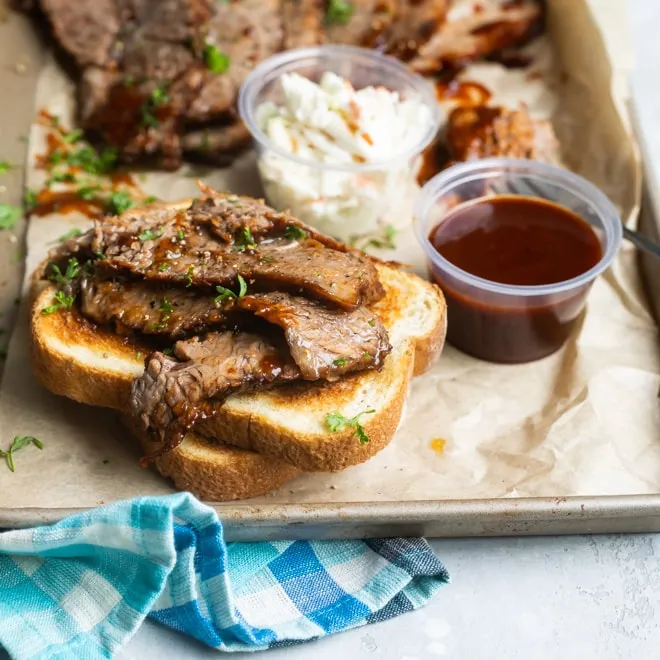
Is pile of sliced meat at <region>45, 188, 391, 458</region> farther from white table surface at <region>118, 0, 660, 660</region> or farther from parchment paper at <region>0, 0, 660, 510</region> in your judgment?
white table surface at <region>118, 0, 660, 660</region>

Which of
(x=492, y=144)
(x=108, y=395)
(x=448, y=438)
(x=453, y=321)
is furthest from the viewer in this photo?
(x=492, y=144)

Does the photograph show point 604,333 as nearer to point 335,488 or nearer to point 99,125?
point 335,488

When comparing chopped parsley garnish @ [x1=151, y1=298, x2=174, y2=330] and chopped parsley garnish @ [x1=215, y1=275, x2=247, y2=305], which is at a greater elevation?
chopped parsley garnish @ [x1=215, y1=275, x2=247, y2=305]

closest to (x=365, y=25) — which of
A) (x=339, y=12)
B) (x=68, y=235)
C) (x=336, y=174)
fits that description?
(x=339, y=12)

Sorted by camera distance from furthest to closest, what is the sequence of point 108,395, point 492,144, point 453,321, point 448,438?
point 492,144 < point 453,321 < point 448,438 < point 108,395

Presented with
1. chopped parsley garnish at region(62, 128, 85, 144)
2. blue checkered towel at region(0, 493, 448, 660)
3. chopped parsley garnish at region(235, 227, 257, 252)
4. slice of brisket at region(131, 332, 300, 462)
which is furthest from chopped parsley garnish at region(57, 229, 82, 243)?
blue checkered towel at region(0, 493, 448, 660)

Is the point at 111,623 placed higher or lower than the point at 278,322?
lower

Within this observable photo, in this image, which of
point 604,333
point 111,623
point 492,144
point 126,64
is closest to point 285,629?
point 111,623
